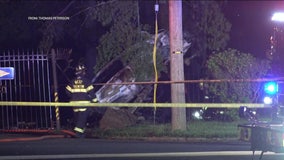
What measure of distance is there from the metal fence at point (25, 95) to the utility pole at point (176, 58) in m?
3.48

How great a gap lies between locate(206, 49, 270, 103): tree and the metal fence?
4807 mm

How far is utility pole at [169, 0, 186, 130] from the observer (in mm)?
11266

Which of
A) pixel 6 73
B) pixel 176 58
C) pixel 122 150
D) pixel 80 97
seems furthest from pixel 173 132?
pixel 6 73

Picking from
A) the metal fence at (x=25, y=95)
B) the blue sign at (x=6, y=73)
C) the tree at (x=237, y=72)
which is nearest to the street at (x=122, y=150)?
the blue sign at (x=6, y=73)

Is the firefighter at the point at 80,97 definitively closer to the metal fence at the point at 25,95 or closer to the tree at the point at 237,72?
the metal fence at the point at 25,95

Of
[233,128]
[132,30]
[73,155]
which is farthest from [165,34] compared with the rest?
[73,155]

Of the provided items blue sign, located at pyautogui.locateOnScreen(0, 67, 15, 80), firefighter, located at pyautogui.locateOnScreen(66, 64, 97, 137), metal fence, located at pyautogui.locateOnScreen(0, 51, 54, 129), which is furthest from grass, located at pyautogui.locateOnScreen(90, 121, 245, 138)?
blue sign, located at pyautogui.locateOnScreen(0, 67, 15, 80)

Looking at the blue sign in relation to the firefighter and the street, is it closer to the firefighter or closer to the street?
the firefighter

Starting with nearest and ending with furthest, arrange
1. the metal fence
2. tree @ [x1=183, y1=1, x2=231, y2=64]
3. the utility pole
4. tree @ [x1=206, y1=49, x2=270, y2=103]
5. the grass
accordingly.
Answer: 1. the grass
2. the utility pole
3. the metal fence
4. tree @ [x1=206, y1=49, x2=270, y2=103]
5. tree @ [x1=183, y1=1, x2=231, y2=64]

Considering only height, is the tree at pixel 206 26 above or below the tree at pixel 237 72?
above

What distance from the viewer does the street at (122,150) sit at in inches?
319

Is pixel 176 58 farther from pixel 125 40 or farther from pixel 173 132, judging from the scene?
pixel 125 40

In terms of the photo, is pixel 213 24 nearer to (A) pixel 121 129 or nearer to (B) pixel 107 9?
(B) pixel 107 9

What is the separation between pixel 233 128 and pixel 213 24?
3.29 m
